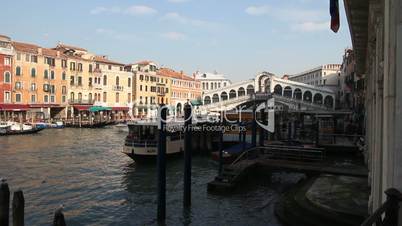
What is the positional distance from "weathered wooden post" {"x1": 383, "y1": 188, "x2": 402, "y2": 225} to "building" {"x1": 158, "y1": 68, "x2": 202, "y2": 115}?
58.9 meters

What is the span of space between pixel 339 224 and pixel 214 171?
10.1 metres

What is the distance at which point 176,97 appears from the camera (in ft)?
217

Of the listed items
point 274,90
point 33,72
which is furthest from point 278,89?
point 33,72

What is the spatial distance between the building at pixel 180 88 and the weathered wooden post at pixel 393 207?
2319 inches

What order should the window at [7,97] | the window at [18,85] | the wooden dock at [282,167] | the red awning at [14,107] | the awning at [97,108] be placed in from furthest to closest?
the awning at [97,108] → the window at [18,85] → the window at [7,97] → the red awning at [14,107] → the wooden dock at [282,167]

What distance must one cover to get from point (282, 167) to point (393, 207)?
34.0 ft

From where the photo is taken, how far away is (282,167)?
13039mm

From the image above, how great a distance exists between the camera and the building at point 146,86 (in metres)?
58.5

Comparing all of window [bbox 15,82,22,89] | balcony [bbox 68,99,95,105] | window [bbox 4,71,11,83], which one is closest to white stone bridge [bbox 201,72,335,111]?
balcony [bbox 68,99,95,105]

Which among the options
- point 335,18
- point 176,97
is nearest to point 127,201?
point 335,18

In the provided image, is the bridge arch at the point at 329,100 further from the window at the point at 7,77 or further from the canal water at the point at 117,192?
the window at the point at 7,77

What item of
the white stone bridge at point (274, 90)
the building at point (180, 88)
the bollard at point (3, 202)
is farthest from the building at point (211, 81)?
the bollard at point (3, 202)

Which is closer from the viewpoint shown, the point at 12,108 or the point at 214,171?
the point at 214,171

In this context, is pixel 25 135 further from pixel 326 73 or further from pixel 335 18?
pixel 326 73
